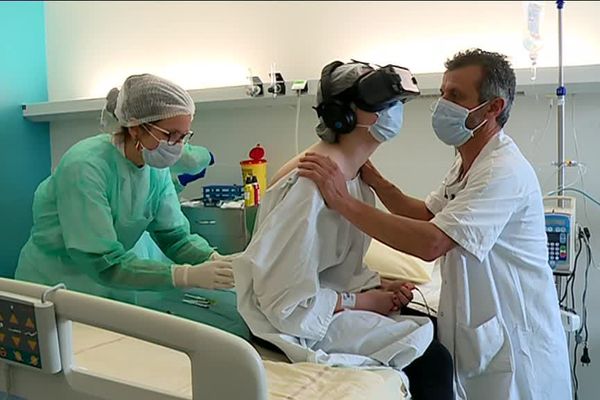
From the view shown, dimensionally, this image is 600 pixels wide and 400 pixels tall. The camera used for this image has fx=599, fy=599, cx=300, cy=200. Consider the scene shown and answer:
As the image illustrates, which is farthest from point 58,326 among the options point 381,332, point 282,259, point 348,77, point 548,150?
point 548,150

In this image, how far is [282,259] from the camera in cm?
139

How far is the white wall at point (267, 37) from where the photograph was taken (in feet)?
8.45

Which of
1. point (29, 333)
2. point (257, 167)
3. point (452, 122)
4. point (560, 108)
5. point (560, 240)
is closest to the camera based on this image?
point (29, 333)

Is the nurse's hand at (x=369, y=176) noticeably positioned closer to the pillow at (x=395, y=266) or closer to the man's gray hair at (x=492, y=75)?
the man's gray hair at (x=492, y=75)

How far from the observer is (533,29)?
8.05ft

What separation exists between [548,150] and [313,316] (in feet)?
5.21

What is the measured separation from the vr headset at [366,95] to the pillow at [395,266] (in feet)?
2.90

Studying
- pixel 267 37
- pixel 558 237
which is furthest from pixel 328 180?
pixel 267 37

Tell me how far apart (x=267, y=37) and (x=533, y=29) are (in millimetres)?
1345

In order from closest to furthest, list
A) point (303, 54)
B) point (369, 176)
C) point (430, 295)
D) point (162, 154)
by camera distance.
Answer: point (369, 176) → point (162, 154) → point (430, 295) → point (303, 54)

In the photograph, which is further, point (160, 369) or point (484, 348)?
point (484, 348)

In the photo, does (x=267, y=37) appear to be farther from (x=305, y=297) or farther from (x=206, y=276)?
(x=305, y=297)

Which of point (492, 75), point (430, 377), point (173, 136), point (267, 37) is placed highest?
point (267, 37)

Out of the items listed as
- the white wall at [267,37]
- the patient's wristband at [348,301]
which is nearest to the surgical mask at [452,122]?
the patient's wristband at [348,301]
